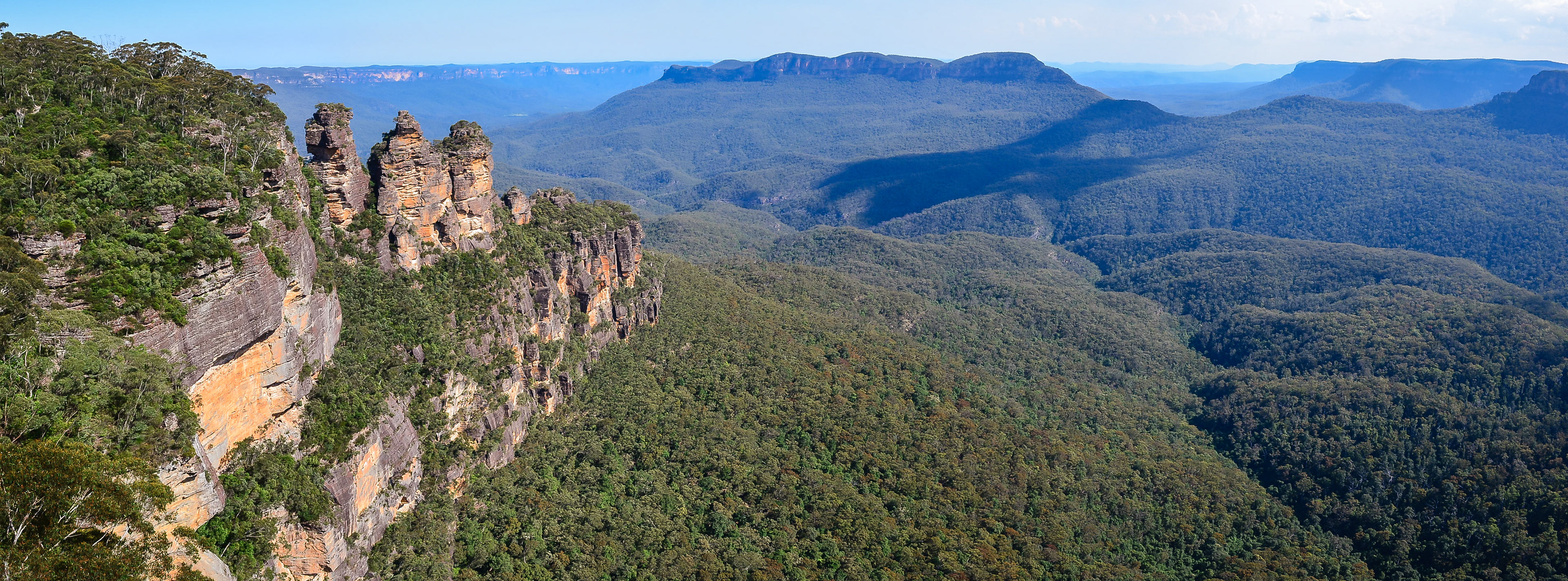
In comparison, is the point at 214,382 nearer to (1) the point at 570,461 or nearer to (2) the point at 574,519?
(2) the point at 574,519

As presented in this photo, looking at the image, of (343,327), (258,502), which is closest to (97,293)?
(258,502)

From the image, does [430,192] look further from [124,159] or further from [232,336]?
[232,336]

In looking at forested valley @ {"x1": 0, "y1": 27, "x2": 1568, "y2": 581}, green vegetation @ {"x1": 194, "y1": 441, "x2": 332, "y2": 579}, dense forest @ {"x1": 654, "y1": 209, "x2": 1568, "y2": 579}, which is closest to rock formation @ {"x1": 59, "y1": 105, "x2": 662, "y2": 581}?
forested valley @ {"x1": 0, "y1": 27, "x2": 1568, "y2": 581}

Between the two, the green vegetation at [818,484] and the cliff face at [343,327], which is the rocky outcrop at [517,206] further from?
the green vegetation at [818,484]

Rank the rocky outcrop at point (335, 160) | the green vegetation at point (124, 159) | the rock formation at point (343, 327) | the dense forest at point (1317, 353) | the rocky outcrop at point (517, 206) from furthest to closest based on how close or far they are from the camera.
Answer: the dense forest at point (1317, 353) → the rocky outcrop at point (517, 206) → the rocky outcrop at point (335, 160) → the rock formation at point (343, 327) → the green vegetation at point (124, 159)

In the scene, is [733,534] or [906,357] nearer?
[733,534]

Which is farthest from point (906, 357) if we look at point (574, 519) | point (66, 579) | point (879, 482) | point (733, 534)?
point (66, 579)

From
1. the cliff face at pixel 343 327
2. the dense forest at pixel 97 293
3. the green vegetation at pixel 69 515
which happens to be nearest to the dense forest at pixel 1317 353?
the cliff face at pixel 343 327
